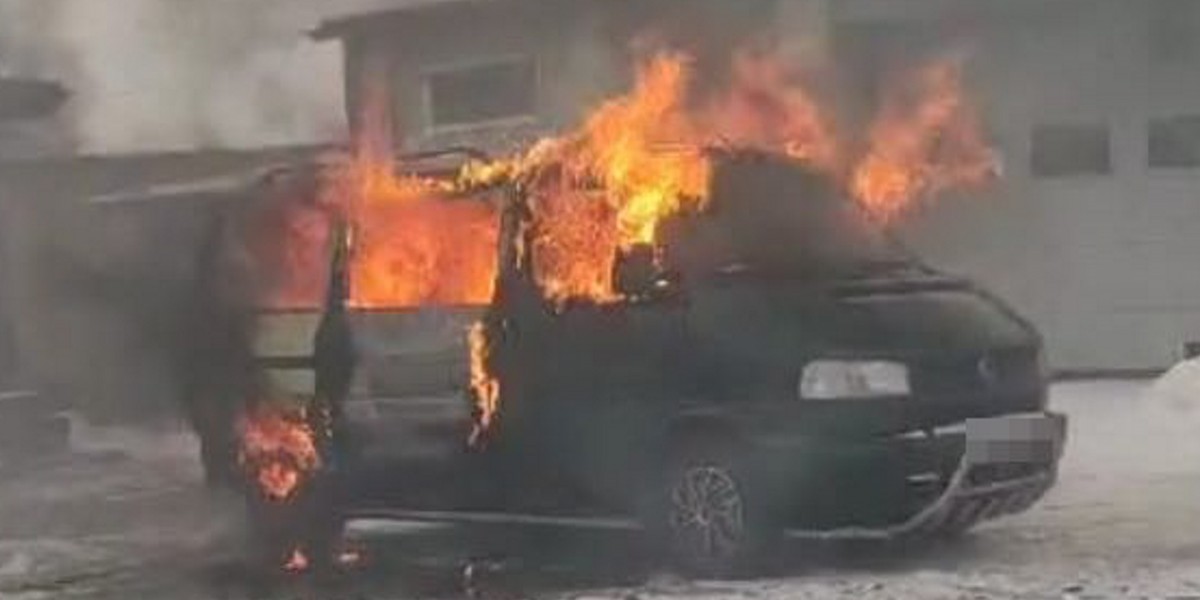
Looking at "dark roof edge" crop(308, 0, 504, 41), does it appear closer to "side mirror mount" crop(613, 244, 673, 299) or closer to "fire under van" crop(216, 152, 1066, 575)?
"fire under van" crop(216, 152, 1066, 575)

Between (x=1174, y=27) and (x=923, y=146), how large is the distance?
3587 millimetres

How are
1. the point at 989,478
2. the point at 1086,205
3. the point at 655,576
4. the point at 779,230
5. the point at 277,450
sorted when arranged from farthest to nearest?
the point at 1086,205
the point at 277,450
the point at 779,230
the point at 655,576
the point at 989,478

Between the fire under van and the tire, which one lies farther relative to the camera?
the tire

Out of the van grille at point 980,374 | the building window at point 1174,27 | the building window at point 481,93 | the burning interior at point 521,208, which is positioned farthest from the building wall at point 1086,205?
the van grille at point 980,374

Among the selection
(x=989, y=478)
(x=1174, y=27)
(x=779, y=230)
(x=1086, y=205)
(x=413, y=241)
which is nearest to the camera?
(x=989, y=478)

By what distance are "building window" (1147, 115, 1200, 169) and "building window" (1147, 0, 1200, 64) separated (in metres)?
0.49

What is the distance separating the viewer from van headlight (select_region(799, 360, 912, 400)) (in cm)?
916

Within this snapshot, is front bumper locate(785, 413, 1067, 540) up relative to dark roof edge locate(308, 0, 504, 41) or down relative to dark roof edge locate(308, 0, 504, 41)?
down

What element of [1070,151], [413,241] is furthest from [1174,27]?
[413,241]

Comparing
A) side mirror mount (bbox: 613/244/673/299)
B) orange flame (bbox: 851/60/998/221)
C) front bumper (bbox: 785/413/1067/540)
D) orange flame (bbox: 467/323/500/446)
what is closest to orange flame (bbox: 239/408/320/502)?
orange flame (bbox: 467/323/500/446)

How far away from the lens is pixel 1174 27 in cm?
1742

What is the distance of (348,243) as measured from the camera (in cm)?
1089

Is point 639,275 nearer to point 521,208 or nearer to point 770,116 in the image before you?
point 521,208

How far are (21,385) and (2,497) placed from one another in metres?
4.14
